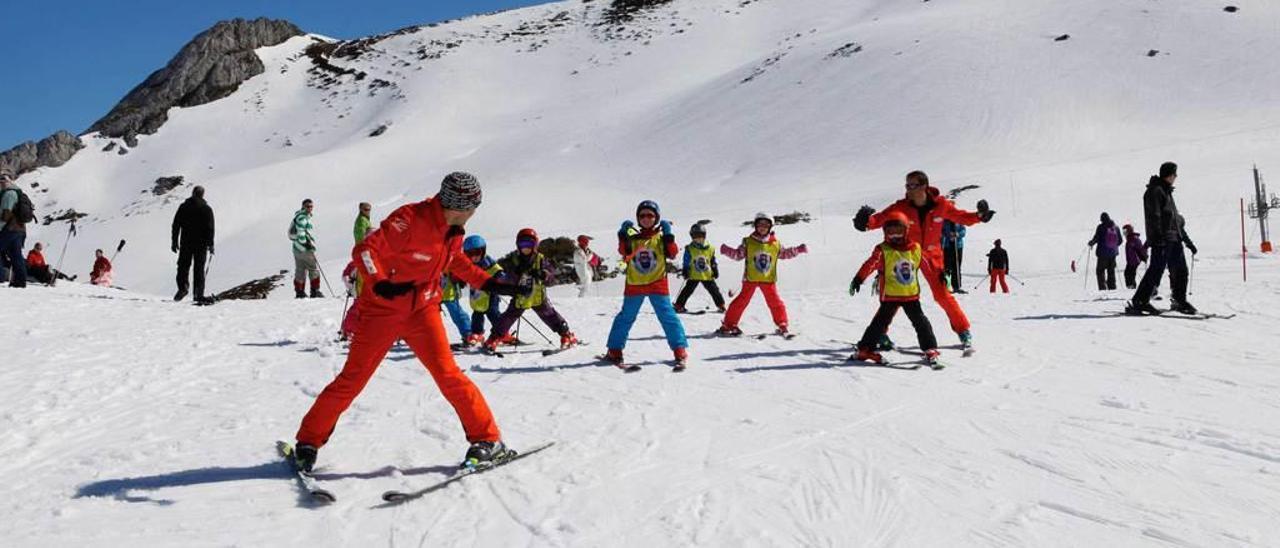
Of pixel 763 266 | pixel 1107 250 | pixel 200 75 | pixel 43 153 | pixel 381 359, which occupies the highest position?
pixel 200 75

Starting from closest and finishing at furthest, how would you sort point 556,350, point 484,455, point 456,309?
point 484,455, point 556,350, point 456,309

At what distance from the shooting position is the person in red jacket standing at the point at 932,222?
793cm

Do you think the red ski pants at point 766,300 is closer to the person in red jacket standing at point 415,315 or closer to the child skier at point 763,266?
the child skier at point 763,266

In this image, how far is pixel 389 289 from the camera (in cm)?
412

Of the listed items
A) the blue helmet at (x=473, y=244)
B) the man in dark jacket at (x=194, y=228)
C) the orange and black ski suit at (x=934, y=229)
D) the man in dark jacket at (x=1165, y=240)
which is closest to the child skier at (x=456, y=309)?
the blue helmet at (x=473, y=244)

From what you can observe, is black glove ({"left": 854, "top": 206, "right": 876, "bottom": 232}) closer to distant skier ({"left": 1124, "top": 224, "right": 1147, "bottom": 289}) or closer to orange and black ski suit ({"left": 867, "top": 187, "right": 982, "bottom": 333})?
orange and black ski suit ({"left": 867, "top": 187, "right": 982, "bottom": 333})

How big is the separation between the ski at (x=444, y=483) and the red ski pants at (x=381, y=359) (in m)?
0.18

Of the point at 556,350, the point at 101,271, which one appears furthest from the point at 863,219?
the point at 101,271

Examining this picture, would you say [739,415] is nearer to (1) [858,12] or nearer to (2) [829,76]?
(2) [829,76]

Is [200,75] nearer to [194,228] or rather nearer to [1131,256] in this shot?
[194,228]

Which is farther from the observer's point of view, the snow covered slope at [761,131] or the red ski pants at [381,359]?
the snow covered slope at [761,131]

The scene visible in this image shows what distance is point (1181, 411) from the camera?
5.46 meters

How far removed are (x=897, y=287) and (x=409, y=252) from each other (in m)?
4.92

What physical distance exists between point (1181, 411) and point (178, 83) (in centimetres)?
10303
